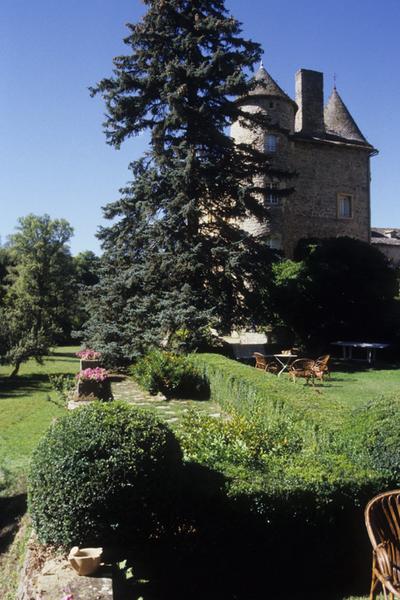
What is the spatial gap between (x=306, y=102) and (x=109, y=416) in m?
33.6

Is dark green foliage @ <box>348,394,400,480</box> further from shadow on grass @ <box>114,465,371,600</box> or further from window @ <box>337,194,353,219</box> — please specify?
window @ <box>337,194,353,219</box>

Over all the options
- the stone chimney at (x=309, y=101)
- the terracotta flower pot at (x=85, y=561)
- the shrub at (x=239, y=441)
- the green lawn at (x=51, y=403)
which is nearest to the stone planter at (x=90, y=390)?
the green lawn at (x=51, y=403)

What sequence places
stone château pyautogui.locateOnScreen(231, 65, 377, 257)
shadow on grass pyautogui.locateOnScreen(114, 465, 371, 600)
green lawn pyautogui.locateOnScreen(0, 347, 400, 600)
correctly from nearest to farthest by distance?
shadow on grass pyautogui.locateOnScreen(114, 465, 371, 600) < green lawn pyautogui.locateOnScreen(0, 347, 400, 600) < stone château pyautogui.locateOnScreen(231, 65, 377, 257)

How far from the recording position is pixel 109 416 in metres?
4.75

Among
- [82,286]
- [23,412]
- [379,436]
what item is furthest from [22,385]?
[379,436]

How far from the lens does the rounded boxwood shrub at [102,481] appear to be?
413 centimetres

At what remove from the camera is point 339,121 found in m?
36.4

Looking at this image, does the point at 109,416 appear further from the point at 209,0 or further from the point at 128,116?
the point at 209,0

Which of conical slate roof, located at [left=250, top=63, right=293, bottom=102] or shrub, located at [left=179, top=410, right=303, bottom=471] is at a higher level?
conical slate roof, located at [left=250, top=63, right=293, bottom=102]

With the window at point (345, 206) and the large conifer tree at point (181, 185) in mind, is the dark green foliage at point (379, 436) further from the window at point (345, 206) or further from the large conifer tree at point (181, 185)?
the window at point (345, 206)

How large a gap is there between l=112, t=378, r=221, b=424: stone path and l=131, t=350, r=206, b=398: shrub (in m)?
0.29

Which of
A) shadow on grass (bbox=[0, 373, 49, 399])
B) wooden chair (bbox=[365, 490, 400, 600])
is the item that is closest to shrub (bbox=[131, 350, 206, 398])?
shadow on grass (bbox=[0, 373, 49, 399])

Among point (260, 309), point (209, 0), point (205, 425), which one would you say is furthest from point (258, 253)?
point (205, 425)

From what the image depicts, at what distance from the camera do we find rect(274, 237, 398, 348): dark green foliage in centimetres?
2633
